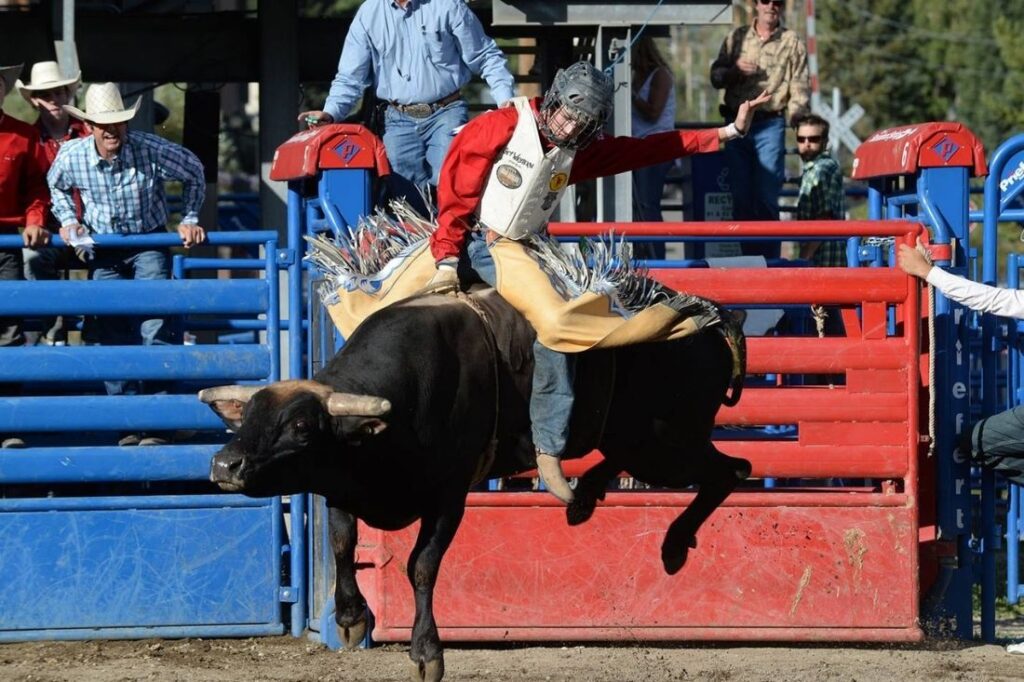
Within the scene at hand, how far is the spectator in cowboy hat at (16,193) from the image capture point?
8.32m

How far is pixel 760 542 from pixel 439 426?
102 inches

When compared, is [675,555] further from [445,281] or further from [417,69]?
[417,69]

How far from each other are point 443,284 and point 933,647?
343 centimetres

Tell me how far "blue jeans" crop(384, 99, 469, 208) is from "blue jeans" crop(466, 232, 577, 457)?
267 cm

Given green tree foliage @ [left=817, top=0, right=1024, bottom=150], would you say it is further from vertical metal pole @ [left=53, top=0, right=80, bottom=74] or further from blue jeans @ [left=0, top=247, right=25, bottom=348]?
blue jeans @ [left=0, top=247, right=25, bottom=348]

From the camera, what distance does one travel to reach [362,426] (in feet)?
17.9

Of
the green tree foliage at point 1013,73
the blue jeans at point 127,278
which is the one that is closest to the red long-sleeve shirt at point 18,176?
the blue jeans at point 127,278

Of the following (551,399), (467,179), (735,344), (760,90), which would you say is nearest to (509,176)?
(467,179)

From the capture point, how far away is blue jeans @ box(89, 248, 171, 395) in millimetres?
8352

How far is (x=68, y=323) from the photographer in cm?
871

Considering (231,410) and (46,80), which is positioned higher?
(46,80)

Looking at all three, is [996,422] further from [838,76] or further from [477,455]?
[838,76]

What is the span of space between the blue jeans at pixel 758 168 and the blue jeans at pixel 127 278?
3.67 m

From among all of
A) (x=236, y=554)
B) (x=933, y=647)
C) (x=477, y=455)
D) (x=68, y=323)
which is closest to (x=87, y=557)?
(x=236, y=554)
